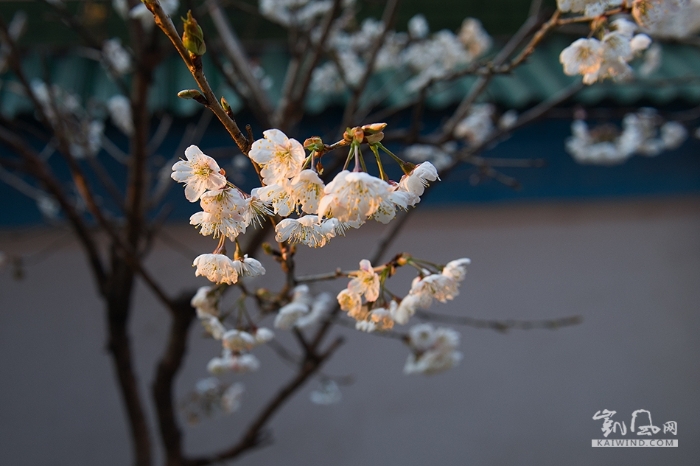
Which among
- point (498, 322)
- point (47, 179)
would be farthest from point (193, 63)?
point (498, 322)

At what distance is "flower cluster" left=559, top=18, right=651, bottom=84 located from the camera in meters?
1.08

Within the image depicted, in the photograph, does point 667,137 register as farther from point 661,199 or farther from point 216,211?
point 216,211

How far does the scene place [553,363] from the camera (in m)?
2.66

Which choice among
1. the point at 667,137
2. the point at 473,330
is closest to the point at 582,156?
the point at 667,137

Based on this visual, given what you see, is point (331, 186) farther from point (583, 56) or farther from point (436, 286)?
point (583, 56)

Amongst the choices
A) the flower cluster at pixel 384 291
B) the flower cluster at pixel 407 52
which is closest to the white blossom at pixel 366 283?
the flower cluster at pixel 384 291

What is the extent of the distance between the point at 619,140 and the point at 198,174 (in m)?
2.21

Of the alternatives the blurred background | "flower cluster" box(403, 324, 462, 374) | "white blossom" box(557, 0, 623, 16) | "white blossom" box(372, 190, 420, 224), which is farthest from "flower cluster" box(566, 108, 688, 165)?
"white blossom" box(372, 190, 420, 224)

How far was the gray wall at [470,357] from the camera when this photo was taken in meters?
2.53

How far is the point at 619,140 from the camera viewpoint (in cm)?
249

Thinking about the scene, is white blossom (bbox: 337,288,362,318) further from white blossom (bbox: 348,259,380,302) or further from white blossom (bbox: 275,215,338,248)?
white blossom (bbox: 275,215,338,248)

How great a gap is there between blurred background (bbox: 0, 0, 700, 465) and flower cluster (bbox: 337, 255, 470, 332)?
5.17 ft

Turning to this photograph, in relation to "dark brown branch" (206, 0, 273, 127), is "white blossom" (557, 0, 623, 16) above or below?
below

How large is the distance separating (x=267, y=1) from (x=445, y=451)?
6.61ft
